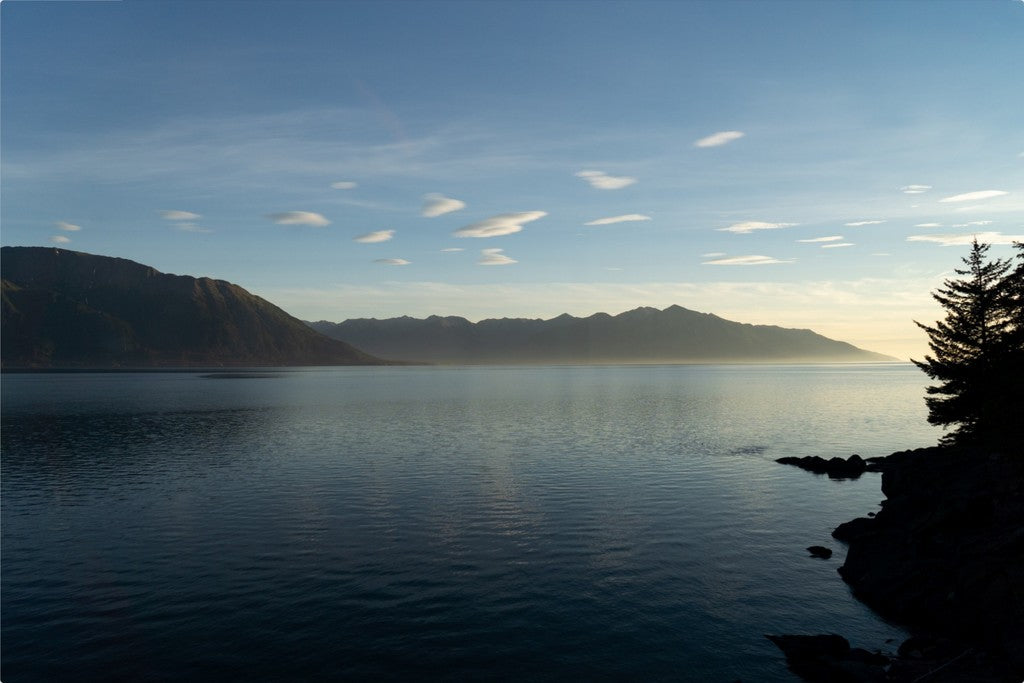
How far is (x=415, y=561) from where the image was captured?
3506 centimetres

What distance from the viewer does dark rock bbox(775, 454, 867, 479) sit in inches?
2527

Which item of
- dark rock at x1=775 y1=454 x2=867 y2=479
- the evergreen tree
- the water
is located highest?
the evergreen tree

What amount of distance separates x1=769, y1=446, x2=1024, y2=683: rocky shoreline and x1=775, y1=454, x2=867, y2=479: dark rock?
20.2 m

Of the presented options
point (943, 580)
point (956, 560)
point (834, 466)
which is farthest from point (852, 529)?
point (834, 466)

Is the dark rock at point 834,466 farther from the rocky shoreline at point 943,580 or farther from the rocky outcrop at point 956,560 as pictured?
the rocky outcrop at point 956,560

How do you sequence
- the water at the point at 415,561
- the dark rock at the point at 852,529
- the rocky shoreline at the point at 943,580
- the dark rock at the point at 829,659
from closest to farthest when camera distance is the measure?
the dark rock at the point at 829,659 < the rocky shoreline at the point at 943,580 < the water at the point at 415,561 < the dark rock at the point at 852,529

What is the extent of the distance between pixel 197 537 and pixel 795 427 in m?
99.0

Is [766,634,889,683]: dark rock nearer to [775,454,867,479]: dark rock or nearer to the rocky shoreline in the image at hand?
the rocky shoreline

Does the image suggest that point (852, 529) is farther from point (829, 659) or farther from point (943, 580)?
point (829, 659)

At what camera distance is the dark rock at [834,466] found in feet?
211

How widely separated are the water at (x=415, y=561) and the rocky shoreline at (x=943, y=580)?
157 cm

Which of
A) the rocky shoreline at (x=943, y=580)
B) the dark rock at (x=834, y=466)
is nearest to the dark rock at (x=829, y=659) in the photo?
the rocky shoreline at (x=943, y=580)

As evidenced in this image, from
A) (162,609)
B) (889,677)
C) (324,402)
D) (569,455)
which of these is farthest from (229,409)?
(889,677)

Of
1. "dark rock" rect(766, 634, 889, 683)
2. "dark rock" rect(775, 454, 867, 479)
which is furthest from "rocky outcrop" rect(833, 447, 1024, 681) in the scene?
"dark rock" rect(775, 454, 867, 479)
